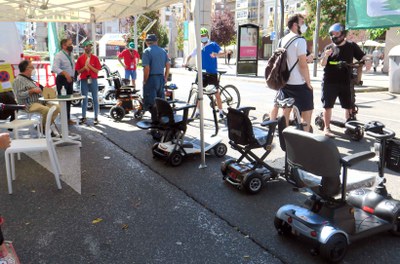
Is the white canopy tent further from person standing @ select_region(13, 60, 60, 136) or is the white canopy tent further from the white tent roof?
person standing @ select_region(13, 60, 60, 136)

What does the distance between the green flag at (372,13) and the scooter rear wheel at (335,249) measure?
11.6 ft

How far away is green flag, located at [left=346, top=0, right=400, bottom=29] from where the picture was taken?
5.65 metres

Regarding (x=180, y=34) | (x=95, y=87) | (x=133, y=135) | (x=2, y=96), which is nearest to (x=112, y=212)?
(x=133, y=135)

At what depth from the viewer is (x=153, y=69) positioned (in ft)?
25.1

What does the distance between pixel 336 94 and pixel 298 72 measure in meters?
1.52

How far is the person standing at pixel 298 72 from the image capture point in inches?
225

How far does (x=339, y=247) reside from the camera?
10.00ft

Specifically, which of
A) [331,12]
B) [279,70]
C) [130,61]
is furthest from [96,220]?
[331,12]

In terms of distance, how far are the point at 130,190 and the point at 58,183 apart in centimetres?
88

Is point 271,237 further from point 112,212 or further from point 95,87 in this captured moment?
point 95,87

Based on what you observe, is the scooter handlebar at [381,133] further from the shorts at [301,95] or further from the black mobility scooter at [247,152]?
the shorts at [301,95]

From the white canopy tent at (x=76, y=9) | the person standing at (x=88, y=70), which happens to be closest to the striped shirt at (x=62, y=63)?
the person standing at (x=88, y=70)

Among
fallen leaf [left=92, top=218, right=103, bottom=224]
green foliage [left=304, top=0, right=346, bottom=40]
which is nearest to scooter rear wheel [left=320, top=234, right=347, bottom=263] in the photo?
fallen leaf [left=92, top=218, right=103, bottom=224]

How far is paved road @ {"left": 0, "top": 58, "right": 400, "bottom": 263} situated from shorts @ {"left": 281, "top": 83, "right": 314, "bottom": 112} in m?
0.85
